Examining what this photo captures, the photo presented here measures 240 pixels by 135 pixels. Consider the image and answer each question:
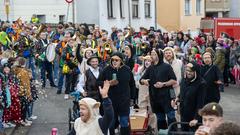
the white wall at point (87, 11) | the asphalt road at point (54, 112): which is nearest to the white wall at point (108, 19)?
the white wall at point (87, 11)

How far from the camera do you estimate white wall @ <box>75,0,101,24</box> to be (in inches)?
1520

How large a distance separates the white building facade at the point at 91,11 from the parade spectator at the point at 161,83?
62.0ft

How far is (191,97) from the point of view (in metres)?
9.09

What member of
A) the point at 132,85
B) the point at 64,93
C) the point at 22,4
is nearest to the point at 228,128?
the point at 132,85

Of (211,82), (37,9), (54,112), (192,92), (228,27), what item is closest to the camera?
(192,92)

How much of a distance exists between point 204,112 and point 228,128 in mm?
2264

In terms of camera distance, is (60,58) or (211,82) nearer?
(211,82)

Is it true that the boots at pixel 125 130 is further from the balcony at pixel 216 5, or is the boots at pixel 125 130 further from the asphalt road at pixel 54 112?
the balcony at pixel 216 5

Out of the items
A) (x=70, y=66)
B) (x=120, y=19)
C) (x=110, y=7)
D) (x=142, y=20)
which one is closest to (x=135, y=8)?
(x=142, y=20)

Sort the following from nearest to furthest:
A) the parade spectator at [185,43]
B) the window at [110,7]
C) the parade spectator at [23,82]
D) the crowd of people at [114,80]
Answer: the crowd of people at [114,80] → the parade spectator at [23,82] → the parade spectator at [185,43] → the window at [110,7]

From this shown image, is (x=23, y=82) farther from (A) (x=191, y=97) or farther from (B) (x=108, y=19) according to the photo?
(B) (x=108, y=19)

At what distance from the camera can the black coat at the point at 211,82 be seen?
1089 centimetres

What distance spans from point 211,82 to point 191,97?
2194mm

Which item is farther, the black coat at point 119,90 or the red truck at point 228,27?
the red truck at point 228,27
